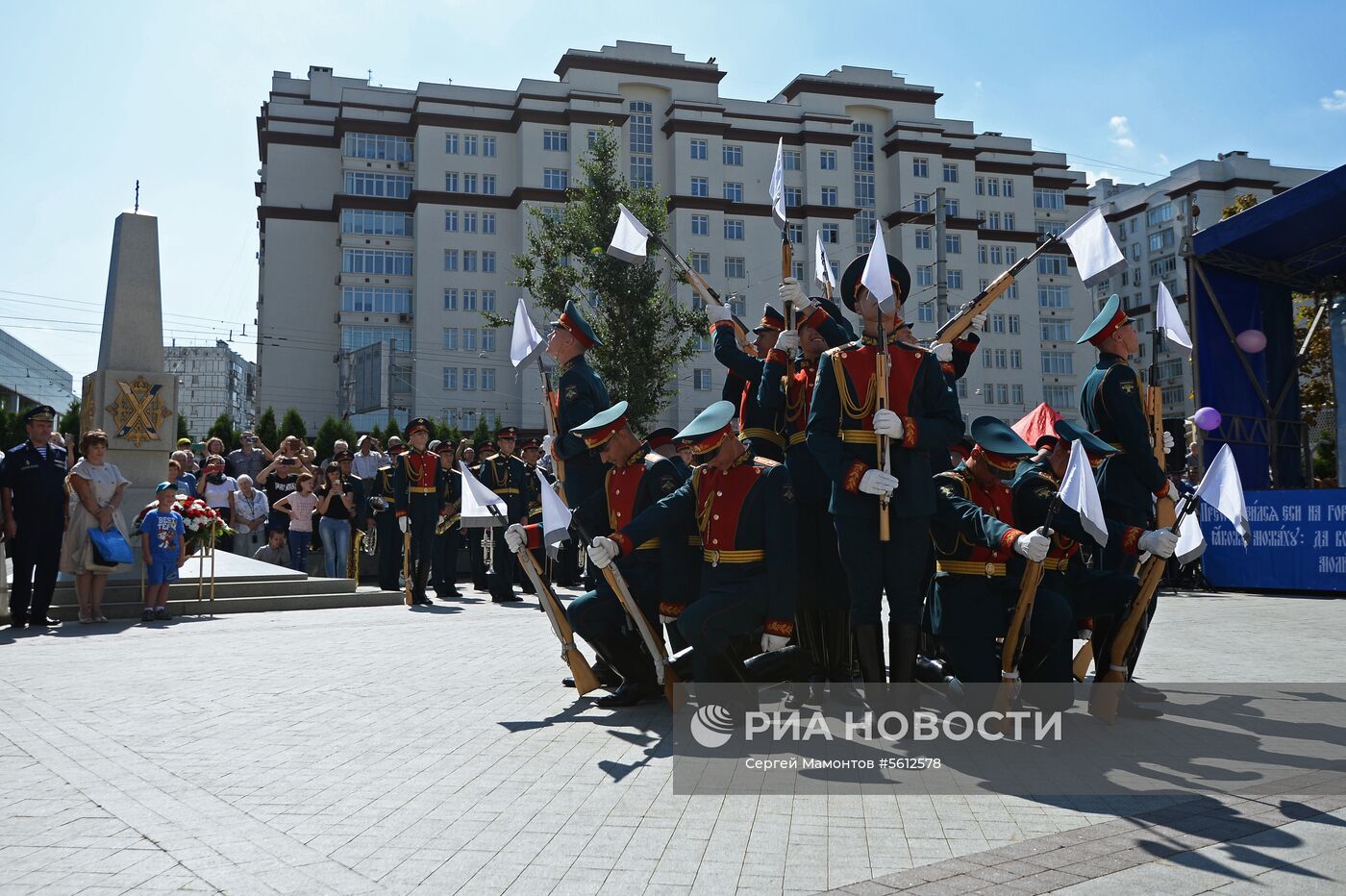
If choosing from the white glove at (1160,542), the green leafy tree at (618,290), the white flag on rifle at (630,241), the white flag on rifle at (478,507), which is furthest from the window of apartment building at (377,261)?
the white glove at (1160,542)

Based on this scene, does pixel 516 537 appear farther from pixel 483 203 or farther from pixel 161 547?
pixel 483 203

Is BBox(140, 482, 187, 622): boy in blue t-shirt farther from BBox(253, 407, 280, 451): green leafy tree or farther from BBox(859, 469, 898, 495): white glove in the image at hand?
BBox(253, 407, 280, 451): green leafy tree

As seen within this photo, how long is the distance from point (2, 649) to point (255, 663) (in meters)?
2.81

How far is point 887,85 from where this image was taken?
68688mm

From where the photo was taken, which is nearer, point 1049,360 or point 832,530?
point 832,530

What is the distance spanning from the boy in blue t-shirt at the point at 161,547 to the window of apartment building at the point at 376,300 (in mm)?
50803

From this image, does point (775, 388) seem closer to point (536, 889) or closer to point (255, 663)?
point (536, 889)

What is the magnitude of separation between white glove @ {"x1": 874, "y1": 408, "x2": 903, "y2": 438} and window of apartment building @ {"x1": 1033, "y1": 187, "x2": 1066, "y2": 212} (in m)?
72.7

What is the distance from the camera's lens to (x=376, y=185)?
6209 centimetres

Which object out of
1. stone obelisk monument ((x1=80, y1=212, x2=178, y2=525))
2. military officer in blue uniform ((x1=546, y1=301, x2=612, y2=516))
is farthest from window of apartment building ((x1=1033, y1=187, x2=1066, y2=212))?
military officer in blue uniform ((x1=546, y1=301, x2=612, y2=516))

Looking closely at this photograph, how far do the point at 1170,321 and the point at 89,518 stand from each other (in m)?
10.8

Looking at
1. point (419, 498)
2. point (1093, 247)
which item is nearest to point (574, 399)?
point (1093, 247)

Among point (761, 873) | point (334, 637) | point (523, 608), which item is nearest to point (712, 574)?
point (761, 873)

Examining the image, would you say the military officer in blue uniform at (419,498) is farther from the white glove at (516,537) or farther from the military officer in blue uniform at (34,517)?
the white glove at (516,537)
